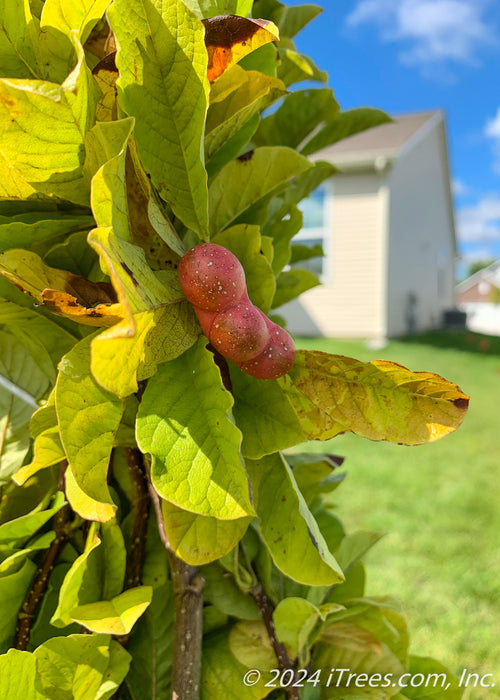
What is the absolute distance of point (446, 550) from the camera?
349 cm

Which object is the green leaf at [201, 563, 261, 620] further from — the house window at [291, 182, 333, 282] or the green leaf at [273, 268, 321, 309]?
the house window at [291, 182, 333, 282]

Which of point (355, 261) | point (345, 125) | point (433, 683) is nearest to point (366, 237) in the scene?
point (355, 261)

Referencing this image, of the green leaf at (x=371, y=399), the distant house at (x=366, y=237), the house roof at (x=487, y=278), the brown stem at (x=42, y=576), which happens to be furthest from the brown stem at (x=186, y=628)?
the house roof at (x=487, y=278)

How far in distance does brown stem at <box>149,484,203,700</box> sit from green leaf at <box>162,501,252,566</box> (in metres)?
0.11

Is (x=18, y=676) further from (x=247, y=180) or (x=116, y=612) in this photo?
(x=247, y=180)

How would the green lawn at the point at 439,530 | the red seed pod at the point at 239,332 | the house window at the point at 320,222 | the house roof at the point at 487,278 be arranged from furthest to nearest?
1. the house roof at the point at 487,278
2. the house window at the point at 320,222
3. the green lawn at the point at 439,530
4. the red seed pod at the point at 239,332

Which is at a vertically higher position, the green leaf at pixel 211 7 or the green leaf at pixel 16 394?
the green leaf at pixel 211 7

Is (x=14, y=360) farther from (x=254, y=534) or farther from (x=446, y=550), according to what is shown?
(x=446, y=550)

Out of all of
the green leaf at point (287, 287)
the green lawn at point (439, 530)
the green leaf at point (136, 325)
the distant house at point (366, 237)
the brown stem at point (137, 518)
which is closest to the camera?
the green leaf at point (136, 325)

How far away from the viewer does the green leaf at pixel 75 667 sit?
0.59m

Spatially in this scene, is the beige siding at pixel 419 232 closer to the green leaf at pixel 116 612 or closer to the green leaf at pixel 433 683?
the green leaf at pixel 433 683

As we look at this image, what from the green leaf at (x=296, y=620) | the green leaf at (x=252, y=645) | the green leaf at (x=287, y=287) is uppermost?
the green leaf at (x=287, y=287)

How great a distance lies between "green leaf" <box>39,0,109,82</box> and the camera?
50 cm

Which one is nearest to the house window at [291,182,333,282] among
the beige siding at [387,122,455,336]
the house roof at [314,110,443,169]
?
the house roof at [314,110,443,169]
